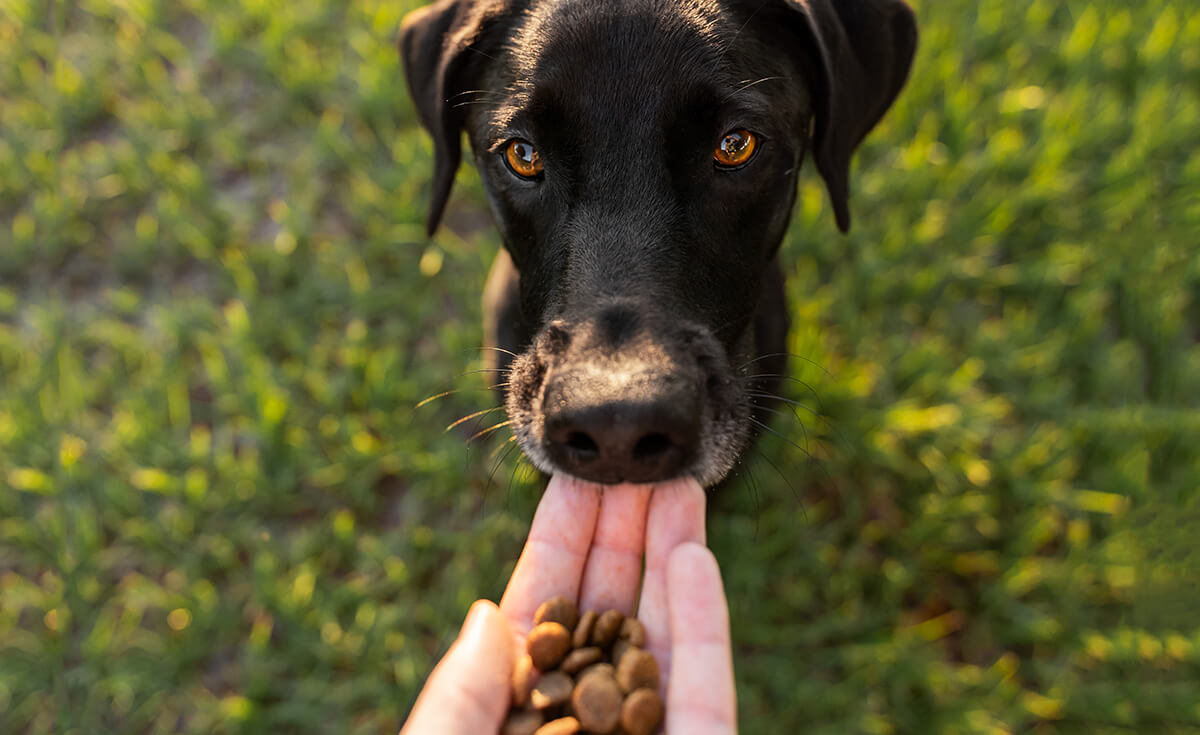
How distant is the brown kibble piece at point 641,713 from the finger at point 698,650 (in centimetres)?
4

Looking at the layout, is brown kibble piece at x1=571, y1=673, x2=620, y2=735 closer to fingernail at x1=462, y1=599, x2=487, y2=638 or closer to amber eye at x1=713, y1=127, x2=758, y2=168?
fingernail at x1=462, y1=599, x2=487, y2=638

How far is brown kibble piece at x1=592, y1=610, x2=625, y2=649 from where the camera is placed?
1948 mm

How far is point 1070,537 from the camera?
2939mm

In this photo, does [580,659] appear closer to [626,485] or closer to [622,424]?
[626,485]

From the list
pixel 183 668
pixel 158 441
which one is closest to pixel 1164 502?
pixel 183 668

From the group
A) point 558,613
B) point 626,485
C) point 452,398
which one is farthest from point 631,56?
point 452,398

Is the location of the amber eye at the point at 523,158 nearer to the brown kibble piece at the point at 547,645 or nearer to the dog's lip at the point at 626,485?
the dog's lip at the point at 626,485

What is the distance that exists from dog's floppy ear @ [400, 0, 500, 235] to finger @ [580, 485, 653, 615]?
3.81 feet

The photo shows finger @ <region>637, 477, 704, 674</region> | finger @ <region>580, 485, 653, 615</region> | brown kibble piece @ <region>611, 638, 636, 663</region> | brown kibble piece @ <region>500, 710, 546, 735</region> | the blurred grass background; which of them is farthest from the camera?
the blurred grass background

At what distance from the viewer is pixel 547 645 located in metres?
1.86

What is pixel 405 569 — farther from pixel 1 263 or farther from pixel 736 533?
pixel 1 263

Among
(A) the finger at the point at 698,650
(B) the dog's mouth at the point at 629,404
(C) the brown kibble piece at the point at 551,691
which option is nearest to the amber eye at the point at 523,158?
(B) the dog's mouth at the point at 629,404

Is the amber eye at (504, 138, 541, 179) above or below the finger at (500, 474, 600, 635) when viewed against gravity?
above

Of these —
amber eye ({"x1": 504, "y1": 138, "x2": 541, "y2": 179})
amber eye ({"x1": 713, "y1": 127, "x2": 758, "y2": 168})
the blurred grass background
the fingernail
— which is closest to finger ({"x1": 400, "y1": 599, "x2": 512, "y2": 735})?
the fingernail
